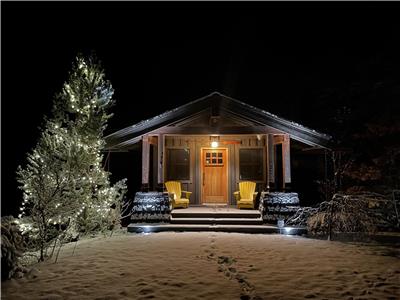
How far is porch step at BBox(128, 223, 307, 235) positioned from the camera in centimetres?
936

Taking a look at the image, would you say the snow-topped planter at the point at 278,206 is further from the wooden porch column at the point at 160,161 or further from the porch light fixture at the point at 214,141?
the wooden porch column at the point at 160,161

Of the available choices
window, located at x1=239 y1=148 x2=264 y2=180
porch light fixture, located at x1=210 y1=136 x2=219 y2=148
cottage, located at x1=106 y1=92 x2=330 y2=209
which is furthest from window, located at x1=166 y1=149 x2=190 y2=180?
window, located at x1=239 y1=148 x2=264 y2=180

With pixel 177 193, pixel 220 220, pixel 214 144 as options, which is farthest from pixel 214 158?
pixel 220 220

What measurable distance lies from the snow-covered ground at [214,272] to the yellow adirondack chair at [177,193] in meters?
3.52

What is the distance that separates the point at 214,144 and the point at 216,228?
399cm

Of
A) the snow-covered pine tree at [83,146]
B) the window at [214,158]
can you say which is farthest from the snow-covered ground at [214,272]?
the window at [214,158]

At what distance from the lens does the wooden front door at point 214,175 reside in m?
13.1

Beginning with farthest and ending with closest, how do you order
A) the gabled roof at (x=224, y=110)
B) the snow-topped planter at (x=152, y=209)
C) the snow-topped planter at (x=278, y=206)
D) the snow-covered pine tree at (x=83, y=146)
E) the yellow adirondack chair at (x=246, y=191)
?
the yellow adirondack chair at (x=246, y=191)
the gabled roof at (x=224, y=110)
the snow-topped planter at (x=152, y=209)
the snow-topped planter at (x=278, y=206)
the snow-covered pine tree at (x=83, y=146)

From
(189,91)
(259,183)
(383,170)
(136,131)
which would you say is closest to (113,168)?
(136,131)

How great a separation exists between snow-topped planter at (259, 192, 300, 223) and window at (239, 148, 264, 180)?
9.49 ft

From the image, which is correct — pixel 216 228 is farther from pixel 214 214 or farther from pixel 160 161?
pixel 160 161

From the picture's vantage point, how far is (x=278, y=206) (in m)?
9.90

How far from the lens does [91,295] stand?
434cm

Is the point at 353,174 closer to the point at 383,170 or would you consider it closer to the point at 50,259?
the point at 383,170
